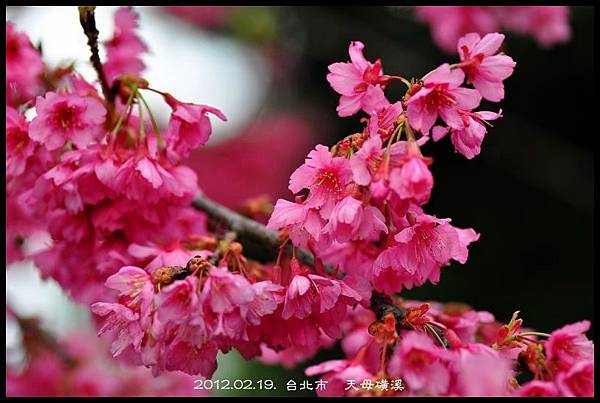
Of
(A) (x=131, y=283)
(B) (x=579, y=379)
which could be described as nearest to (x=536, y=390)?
(B) (x=579, y=379)

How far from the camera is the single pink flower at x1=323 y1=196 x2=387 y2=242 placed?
1.05 m

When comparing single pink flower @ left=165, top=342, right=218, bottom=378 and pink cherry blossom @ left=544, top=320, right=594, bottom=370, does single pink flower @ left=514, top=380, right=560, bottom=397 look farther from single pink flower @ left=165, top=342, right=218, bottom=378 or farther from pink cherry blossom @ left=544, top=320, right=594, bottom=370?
single pink flower @ left=165, top=342, right=218, bottom=378

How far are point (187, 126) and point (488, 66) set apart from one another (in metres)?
0.51

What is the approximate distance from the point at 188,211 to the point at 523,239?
1.87m

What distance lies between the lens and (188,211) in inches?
57.4

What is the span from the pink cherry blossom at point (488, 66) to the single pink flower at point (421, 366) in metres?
0.43

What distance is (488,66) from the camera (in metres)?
1.18

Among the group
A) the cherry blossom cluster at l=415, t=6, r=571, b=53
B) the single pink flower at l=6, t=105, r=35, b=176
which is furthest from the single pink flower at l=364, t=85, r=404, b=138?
the cherry blossom cluster at l=415, t=6, r=571, b=53

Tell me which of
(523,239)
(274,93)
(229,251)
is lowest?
(274,93)

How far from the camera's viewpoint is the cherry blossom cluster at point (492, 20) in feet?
7.65

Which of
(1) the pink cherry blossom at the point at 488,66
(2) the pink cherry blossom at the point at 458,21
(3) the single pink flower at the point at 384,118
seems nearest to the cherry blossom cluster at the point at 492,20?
(2) the pink cherry blossom at the point at 458,21

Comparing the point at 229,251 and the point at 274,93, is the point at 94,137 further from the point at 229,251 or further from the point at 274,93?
the point at 274,93

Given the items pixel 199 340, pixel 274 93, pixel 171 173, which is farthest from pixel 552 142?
pixel 199 340

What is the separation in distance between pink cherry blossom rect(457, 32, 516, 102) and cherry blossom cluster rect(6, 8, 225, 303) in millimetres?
417
